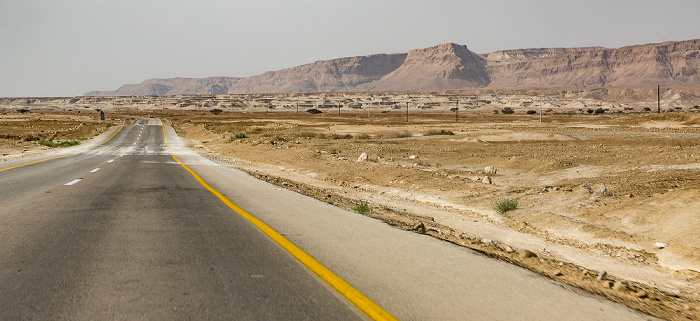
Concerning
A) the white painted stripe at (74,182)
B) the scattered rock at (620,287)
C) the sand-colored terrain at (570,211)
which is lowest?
the sand-colored terrain at (570,211)

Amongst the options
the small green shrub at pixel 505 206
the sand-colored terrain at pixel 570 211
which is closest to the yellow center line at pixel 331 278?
the sand-colored terrain at pixel 570 211

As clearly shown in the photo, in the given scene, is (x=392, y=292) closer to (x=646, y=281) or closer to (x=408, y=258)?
(x=408, y=258)

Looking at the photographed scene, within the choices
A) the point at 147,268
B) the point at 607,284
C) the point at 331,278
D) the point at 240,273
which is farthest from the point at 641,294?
the point at 147,268

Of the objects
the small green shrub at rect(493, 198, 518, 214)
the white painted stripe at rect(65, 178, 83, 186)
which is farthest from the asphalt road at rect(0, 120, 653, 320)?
the white painted stripe at rect(65, 178, 83, 186)

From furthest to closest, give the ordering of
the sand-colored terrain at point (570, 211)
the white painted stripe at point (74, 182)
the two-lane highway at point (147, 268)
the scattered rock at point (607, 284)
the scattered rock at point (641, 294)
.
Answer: the white painted stripe at point (74, 182), the sand-colored terrain at point (570, 211), the scattered rock at point (607, 284), the scattered rock at point (641, 294), the two-lane highway at point (147, 268)

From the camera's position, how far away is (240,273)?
4.97m

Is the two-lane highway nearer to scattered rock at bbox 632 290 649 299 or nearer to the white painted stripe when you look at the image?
scattered rock at bbox 632 290 649 299

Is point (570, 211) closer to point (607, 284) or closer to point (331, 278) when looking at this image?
point (607, 284)

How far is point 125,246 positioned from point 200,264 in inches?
53.9

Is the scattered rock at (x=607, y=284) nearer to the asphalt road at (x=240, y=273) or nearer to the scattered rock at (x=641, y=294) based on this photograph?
the scattered rock at (x=641, y=294)

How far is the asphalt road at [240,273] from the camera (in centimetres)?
402

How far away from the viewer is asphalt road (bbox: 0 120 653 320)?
402cm

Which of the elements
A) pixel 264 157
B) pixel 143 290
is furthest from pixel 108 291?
pixel 264 157

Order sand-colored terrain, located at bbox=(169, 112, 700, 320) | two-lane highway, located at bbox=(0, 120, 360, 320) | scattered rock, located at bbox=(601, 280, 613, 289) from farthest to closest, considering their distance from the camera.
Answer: sand-colored terrain, located at bbox=(169, 112, 700, 320)
scattered rock, located at bbox=(601, 280, 613, 289)
two-lane highway, located at bbox=(0, 120, 360, 320)
